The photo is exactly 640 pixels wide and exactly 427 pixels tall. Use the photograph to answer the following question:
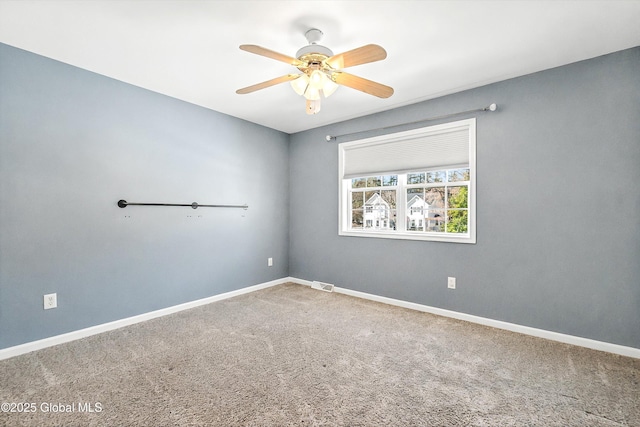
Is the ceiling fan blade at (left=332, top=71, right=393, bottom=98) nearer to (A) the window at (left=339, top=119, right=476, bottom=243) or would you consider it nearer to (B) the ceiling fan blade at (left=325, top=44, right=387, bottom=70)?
(B) the ceiling fan blade at (left=325, top=44, right=387, bottom=70)

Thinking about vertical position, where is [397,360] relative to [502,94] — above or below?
below

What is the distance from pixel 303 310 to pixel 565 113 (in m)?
3.14

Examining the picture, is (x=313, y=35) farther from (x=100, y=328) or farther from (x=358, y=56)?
(x=100, y=328)

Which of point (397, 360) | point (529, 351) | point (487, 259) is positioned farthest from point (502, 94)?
point (397, 360)

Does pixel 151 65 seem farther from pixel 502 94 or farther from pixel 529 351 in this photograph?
pixel 529 351

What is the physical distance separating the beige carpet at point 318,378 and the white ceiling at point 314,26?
239cm

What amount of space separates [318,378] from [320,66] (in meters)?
2.17

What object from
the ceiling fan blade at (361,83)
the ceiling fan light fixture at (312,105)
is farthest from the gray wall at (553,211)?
the ceiling fan light fixture at (312,105)

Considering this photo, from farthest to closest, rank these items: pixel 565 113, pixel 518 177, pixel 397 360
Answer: pixel 518 177 → pixel 565 113 → pixel 397 360

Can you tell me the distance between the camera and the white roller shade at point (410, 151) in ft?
10.3

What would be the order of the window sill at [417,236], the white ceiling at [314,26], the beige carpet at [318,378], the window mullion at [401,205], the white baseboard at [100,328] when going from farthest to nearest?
the window mullion at [401,205] < the window sill at [417,236] < the white baseboard at [100,328] < the white ceiling at [314,26] < the beige carpet at [318,378]

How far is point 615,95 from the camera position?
2369 mm

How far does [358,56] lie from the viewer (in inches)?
73.0

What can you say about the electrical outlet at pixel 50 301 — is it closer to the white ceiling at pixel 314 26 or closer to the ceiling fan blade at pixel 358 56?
the white ceiling at pixel 314 26
